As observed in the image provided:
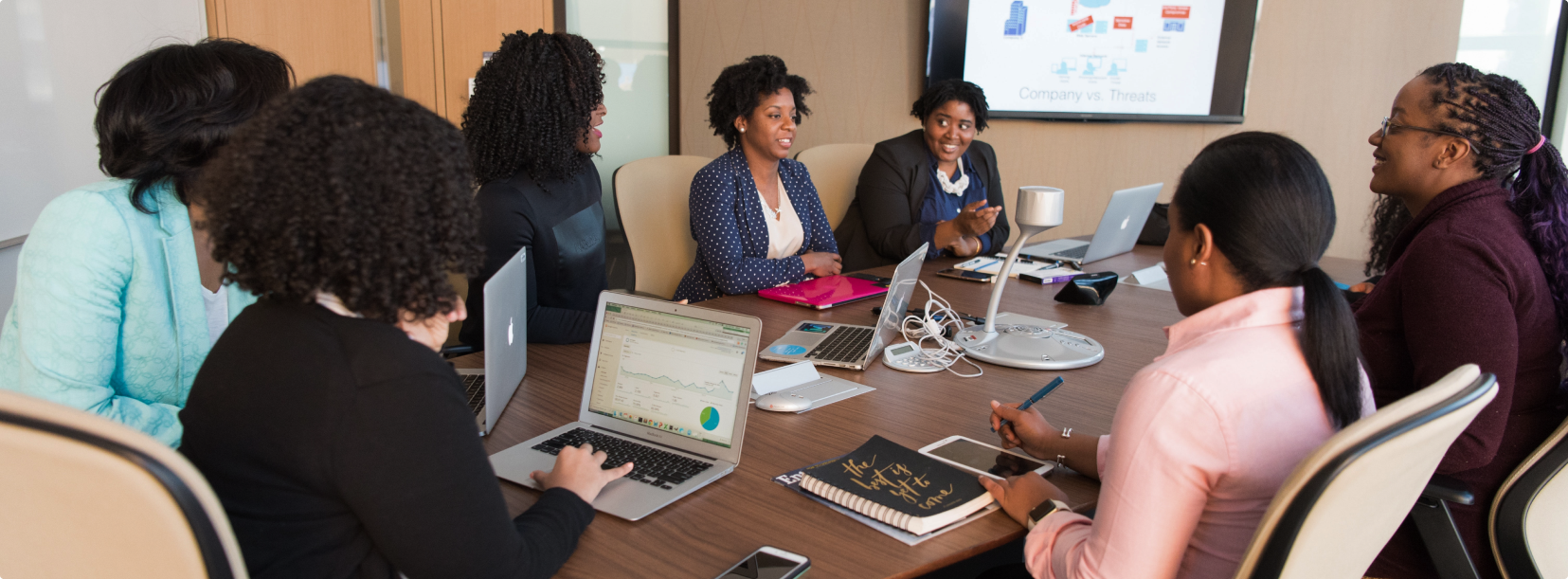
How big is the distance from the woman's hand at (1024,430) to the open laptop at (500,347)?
0.79 meters

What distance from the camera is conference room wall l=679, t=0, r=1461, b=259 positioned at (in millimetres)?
3986

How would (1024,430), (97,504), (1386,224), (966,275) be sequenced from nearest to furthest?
Result: (97,504)
(1024,430)
(1386,224)
(966,275)

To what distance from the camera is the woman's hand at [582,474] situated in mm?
1143

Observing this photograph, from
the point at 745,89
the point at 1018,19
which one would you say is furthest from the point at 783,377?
the point at 1018,19

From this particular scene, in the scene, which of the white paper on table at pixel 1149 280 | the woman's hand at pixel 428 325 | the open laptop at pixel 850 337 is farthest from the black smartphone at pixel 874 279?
the woman's hand at pixel 428 325

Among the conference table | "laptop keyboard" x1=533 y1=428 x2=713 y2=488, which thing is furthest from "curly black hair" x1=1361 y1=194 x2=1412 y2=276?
"laptop keyboard" x1=533 y1=428 x2=713 y2=488

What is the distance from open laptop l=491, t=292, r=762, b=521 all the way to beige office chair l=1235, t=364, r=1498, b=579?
0.68 meters

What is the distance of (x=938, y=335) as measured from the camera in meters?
1.90

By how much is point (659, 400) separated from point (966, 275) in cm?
152

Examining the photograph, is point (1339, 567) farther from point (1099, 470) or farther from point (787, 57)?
point (787, 57)

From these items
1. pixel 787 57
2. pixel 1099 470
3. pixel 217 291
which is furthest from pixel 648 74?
pixel 1099 470

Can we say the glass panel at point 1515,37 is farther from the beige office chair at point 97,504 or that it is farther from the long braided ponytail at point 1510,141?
the beige office chair at point 97,504

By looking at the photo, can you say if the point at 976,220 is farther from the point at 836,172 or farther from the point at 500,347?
the point at 500,347

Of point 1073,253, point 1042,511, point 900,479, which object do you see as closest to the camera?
point 1042,511
